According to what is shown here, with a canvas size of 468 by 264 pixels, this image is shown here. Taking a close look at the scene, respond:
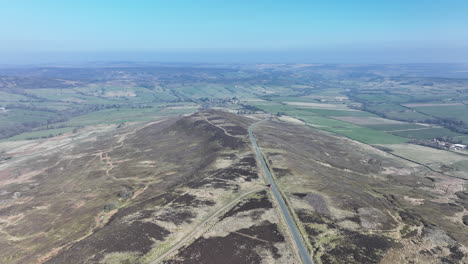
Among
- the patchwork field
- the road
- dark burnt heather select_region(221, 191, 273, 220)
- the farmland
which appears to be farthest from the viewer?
dark burnt heather select_region(221, 191, 273, 220)

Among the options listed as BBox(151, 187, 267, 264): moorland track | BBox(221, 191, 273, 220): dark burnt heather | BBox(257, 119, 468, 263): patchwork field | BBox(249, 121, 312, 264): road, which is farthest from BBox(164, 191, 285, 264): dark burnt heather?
BBox(257, 119, 468, 263): patchwork field

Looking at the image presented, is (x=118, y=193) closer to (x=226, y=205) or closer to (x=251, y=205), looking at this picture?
(x=226, y=205)

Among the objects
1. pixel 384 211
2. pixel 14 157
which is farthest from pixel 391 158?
pixel 14 157

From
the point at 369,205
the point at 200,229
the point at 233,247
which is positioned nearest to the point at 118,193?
the point at 200,229

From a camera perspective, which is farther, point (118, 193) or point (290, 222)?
point (118, 193)

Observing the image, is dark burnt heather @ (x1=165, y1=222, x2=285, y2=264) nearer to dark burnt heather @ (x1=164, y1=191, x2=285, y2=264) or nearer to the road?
dark burnt heather @ (x1=164, y1=191, x2=285, y2=264)

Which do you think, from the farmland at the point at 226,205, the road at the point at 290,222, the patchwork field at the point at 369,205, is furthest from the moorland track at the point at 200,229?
the patchwork field at the point at 369,205

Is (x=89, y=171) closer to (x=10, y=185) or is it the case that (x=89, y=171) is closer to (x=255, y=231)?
(x=10, y=185)

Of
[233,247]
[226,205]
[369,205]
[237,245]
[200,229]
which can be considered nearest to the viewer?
[233,247]

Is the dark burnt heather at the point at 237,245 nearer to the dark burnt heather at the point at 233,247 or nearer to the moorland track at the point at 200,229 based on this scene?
the dark burnt heather at the point at 233,247

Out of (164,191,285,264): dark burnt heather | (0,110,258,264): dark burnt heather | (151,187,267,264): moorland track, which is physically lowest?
(0,110,258,264): dark burnt heather

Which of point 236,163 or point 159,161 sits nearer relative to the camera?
point 236,163
